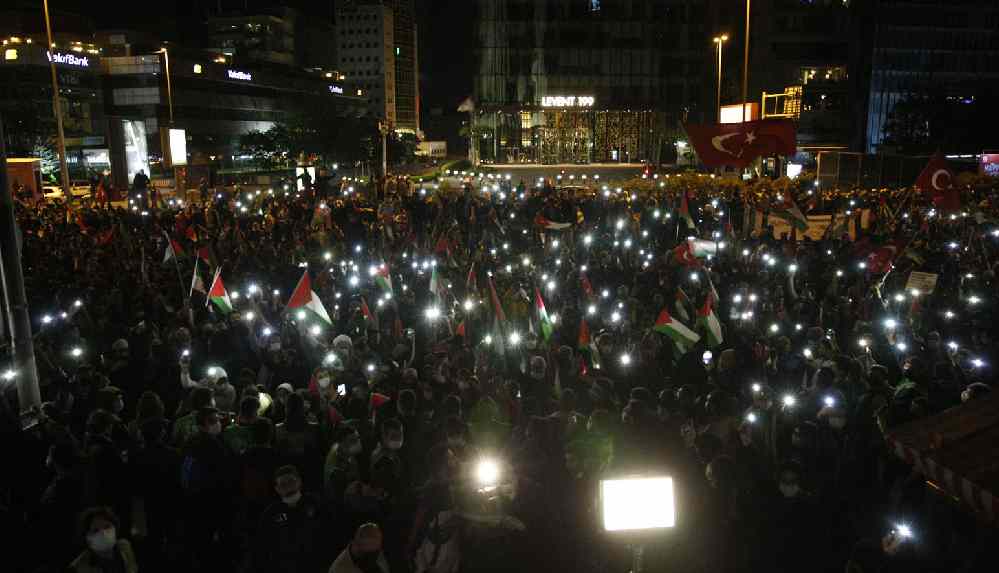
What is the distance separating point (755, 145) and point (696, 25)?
201 feet

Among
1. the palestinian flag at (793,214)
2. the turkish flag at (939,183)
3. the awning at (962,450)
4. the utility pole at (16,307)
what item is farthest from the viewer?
the palestinian flag at (793,214)

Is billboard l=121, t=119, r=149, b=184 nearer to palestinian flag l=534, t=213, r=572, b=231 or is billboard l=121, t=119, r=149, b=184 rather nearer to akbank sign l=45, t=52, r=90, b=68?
akbank sign l=45, t=52, r=90, b=68

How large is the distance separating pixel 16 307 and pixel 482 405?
16.1 ft

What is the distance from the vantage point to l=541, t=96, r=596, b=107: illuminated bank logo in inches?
2736

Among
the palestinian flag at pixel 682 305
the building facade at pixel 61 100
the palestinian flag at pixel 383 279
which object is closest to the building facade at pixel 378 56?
the building facade at pixel 61 100

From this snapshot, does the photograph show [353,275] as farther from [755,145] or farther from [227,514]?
[755,145]

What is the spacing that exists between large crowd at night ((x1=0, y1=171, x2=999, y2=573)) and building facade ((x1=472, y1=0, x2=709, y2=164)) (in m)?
57.0

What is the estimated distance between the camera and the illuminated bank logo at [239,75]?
263ft

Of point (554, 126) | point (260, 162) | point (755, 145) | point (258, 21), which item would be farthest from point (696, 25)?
point (258, 21)

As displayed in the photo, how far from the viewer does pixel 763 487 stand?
19.0 feet

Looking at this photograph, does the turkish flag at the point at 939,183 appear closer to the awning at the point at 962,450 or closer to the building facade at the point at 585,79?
the awning at the point at 962,450

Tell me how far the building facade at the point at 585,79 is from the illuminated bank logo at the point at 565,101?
93 mm

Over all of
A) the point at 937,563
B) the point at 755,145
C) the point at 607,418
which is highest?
the point at 755,145

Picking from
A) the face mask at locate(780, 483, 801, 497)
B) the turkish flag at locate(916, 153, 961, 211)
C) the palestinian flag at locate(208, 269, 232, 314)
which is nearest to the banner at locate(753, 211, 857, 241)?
the turkish flag at locate(916, 153, 961, 211)
